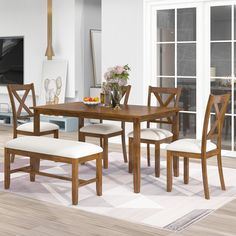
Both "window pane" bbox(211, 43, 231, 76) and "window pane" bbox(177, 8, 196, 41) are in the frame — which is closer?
"window pane" bbox(211, 43, 231, 76)

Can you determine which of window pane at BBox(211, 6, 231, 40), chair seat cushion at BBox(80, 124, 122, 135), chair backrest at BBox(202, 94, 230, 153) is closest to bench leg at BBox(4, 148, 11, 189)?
chair seat cushion at BBox(80, 124, 122, 135)

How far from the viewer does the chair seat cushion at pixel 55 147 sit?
4.25m

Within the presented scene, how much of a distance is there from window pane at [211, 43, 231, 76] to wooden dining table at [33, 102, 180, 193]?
1562 mm

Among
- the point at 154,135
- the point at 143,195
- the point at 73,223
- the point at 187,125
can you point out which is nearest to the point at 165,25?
the point at 187,125

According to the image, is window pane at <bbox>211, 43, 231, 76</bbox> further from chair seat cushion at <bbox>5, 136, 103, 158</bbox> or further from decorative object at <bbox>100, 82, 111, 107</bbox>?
chair seat cushion at <bbox>5, 136, 103, 158</bbox>

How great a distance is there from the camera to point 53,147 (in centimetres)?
439

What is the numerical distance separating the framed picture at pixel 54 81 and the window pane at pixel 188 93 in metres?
2.48

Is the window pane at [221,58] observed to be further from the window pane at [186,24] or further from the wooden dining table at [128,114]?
the wooden dining table at [128,114]

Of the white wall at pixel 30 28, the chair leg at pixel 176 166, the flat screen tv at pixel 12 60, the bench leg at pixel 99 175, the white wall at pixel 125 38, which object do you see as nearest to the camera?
the bench leg at pixel 99 175

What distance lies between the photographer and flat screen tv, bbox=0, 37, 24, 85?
29.8 feet

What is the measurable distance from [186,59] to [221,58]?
503 mm

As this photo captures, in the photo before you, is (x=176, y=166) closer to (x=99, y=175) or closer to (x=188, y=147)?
(x=188, y=147)

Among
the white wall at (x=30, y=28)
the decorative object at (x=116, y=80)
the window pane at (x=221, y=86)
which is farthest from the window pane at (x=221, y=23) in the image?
the white wall at (x=30, y=28)

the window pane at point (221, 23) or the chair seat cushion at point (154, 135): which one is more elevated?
the window pane at point (221, 23)
